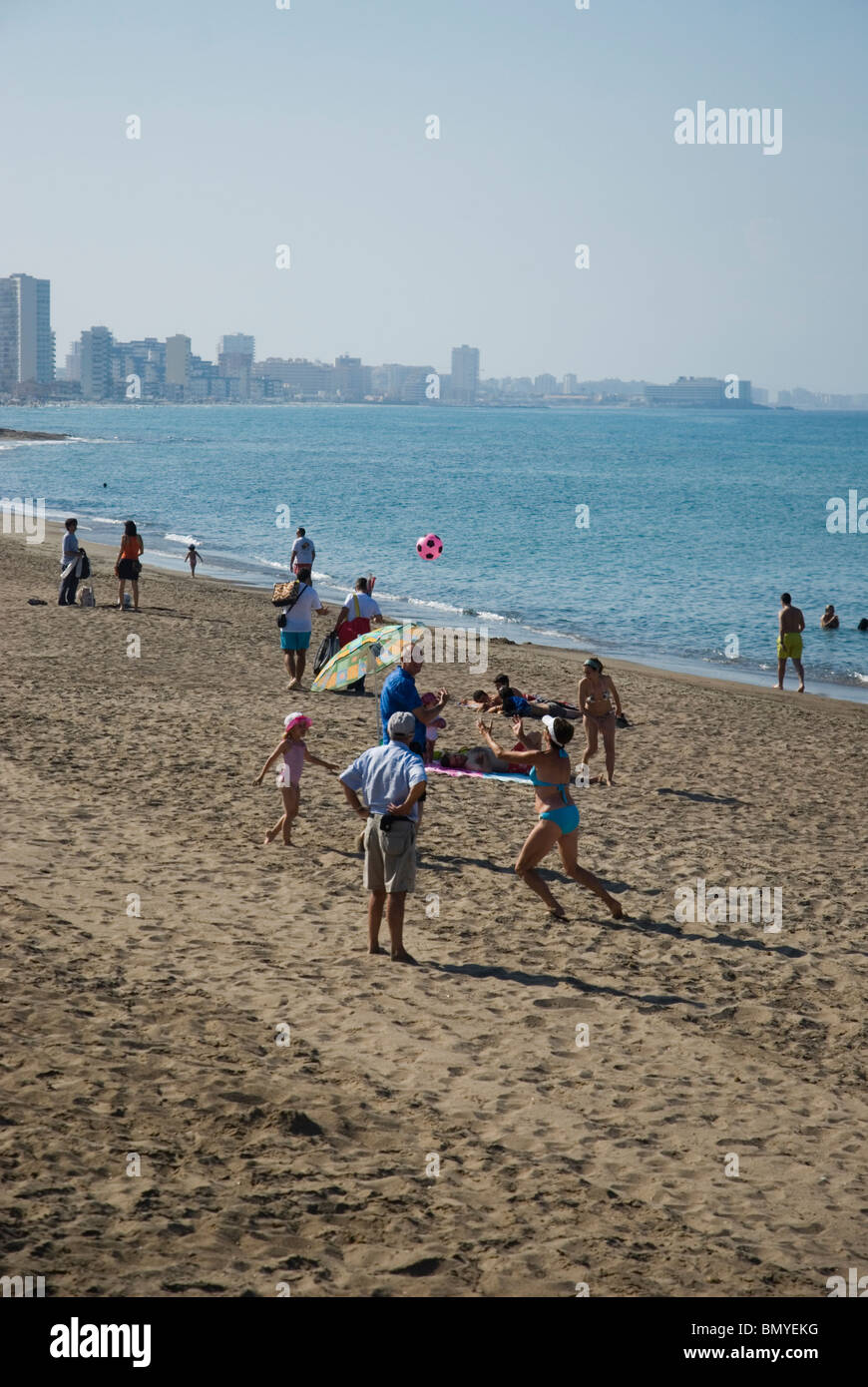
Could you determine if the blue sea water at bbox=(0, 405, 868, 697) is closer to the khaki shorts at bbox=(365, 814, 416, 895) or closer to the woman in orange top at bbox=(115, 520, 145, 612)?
the woman in orange top at bbox=(115, 520, 145, 612)

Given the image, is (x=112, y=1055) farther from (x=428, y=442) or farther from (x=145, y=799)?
(x=428, y=442)

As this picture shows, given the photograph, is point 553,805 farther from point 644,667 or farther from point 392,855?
point 644,667

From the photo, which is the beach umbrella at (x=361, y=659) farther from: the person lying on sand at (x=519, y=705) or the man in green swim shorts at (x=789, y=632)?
the man in green swim shorts at (x=789, y=632)

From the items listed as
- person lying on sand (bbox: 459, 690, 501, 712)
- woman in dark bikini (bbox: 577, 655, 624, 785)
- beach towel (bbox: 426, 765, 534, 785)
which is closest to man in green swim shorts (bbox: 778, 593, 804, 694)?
person lying on sand (bbox: 459, 690, 501, 712)

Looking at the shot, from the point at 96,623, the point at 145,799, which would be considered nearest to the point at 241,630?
the point at 96,623

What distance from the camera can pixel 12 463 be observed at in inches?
3541

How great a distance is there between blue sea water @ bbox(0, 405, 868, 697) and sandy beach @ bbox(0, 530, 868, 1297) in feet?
49.3

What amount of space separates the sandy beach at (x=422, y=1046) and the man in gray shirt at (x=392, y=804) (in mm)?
667

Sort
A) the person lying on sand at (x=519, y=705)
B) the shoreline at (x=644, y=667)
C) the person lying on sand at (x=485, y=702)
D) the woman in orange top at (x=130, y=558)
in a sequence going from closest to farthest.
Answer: the person lying on sand at (x=519, y=705), the person lying on sand at (x=485, y=702), the woman in orange top at (x=130, y=558), the shoreline at (x=644, y=667)

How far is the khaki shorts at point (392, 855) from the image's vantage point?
8.04m

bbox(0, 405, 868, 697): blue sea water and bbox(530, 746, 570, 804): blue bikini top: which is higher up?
bbox(0, 405, 868, 697): blue sea water

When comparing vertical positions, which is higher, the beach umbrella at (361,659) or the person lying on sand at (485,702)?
the beach umbrella at (361,659)

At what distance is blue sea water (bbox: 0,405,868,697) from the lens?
1281 inches

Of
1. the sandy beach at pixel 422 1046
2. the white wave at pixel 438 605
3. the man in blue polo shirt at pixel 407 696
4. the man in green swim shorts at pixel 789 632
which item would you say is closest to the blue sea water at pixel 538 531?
the white wave at pixel 438 605
